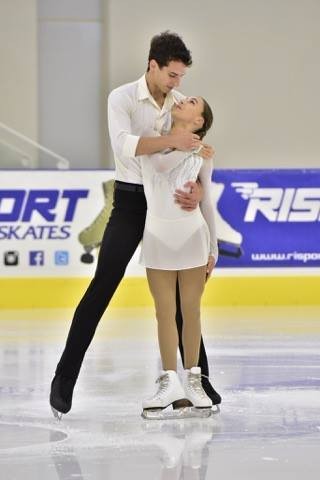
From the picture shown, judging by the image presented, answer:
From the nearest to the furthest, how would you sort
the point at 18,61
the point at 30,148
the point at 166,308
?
the point at 166,308 → the point at 30,148 → the point at 18,61

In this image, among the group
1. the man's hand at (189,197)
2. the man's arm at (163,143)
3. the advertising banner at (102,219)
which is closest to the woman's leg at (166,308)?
the man's hand at (189,197)

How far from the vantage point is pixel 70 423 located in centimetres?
441

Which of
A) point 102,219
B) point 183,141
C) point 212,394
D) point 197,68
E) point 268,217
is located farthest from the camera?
point 197,68

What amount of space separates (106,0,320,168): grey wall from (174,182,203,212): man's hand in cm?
1009

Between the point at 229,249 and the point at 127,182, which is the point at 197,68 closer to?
the point at 229,249

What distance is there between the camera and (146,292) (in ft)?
31.5

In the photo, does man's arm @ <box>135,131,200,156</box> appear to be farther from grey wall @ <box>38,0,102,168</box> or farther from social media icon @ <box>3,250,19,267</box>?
grey wall @ <box>38,0,102,168</box>

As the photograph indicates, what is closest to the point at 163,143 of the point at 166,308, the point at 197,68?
the point at 166,308

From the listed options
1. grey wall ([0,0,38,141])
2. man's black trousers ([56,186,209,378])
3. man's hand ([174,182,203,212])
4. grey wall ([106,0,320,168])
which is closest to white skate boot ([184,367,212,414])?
man's black trousers ([56,186,209,378])

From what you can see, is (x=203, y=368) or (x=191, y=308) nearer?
(x=191, y=308)

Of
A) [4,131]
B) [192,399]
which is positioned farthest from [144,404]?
Answer: [4,131]

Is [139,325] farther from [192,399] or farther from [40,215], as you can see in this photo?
[192,399]

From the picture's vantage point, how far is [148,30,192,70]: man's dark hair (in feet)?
14.5

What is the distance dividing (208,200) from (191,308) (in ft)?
1.34
